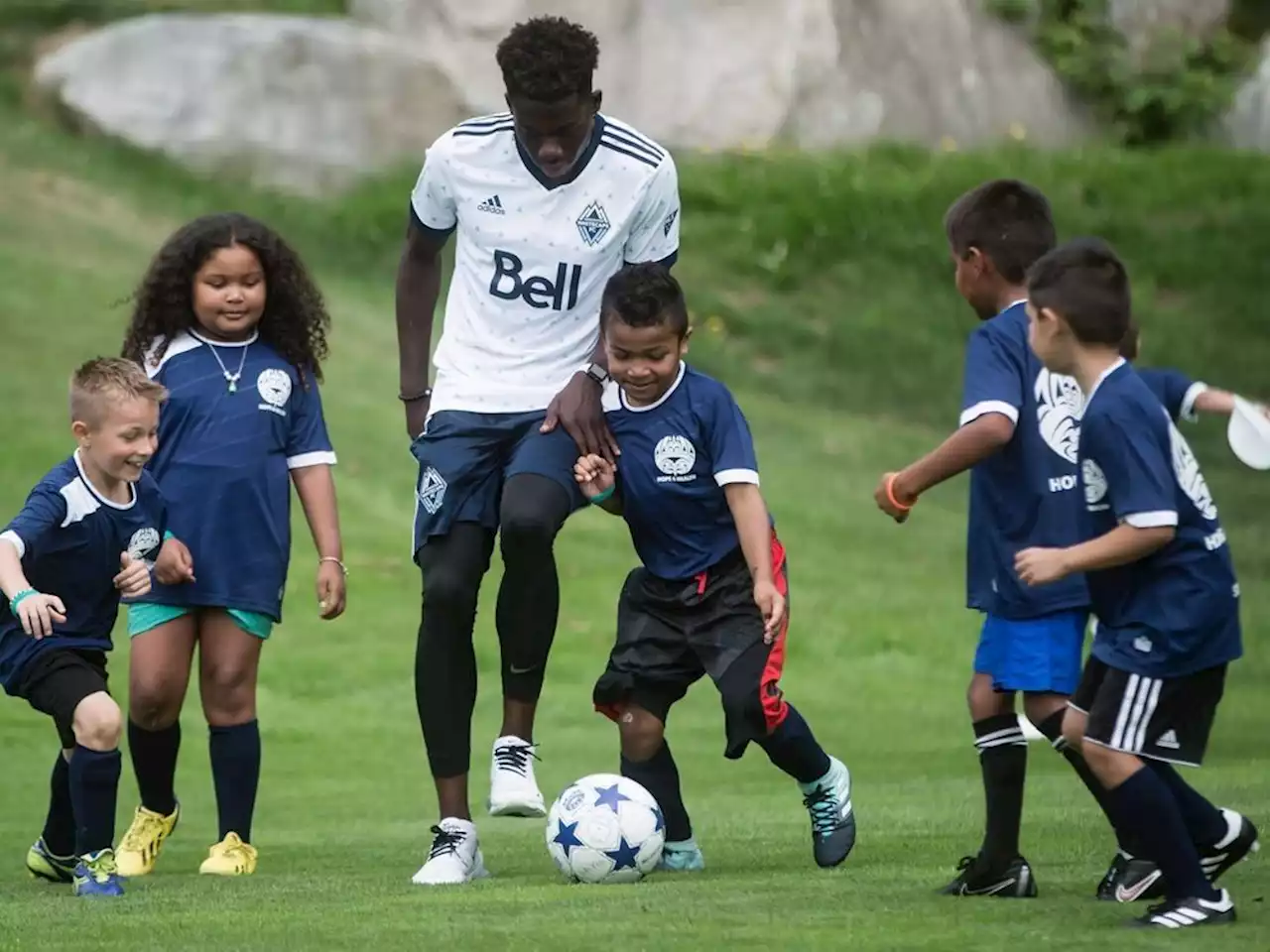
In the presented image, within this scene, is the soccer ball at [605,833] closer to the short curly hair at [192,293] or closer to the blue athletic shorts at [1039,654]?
the blue athletic shorts at [1039,654]

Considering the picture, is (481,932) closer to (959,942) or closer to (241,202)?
(959,942)

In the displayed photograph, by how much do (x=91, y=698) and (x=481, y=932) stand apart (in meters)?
1.77

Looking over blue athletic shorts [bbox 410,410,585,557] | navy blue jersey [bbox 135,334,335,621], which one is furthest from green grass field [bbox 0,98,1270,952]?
blue athletic shorts [bbox 410,410,585,557]

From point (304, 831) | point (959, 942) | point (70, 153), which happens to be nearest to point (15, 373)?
point (70, 153)

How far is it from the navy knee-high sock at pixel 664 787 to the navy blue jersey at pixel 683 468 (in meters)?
0.60

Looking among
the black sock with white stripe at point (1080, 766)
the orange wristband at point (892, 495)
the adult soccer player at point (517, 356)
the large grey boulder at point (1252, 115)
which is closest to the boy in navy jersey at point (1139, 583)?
the black sock with white stripe at point (1080, 766)

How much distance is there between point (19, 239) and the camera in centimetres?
1855

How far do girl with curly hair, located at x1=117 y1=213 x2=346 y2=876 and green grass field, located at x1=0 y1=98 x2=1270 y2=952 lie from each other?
391 millimetres

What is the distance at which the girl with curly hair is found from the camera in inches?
280

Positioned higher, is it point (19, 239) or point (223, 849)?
point (19, 239)

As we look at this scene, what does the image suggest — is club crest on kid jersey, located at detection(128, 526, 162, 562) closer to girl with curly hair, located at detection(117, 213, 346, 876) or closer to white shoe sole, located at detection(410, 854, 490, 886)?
girl with curly hair, located at detection(117, 213, 346, 876)

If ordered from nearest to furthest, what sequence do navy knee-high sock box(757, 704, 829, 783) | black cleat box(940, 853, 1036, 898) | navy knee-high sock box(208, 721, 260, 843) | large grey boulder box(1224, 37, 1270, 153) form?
black cleat box(940, 853, 1036, 898), navy knee-high sock box(757, 704, 829, 783), navy knee-high sock box(208, 721, 260, 843), large grey boulder box(1224, 37, 1270, 153)

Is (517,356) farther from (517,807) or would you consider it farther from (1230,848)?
(1230,848)

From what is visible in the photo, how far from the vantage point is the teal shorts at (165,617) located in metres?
7.12
